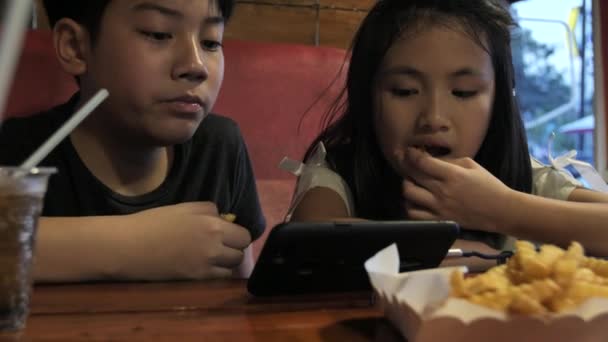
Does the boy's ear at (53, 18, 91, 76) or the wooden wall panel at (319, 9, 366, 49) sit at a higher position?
the boy's ear at (53, 18, 91, 76)

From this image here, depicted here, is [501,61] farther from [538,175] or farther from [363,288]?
[363,288]

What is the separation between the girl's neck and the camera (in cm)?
115

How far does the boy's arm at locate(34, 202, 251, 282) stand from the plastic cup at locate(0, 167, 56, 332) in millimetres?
248

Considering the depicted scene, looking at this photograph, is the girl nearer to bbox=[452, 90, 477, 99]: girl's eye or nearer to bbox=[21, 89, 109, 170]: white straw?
bbox=[452, 90, 477, 99]: girl's eye

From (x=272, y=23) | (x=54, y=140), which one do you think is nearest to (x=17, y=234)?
(x=54, y=140)

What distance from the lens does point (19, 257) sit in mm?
456

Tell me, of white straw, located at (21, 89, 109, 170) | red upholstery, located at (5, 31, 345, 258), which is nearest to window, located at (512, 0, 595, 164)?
red upholstery, located at (5, 31, 345, 258)

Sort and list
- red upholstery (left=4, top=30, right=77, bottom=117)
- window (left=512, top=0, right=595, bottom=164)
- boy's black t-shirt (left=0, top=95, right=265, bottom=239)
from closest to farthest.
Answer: boy's black t-shirt (left=0, top=95, right=265, bottom=239) < red upholstery (left=4, top=30, right=77, bottom=117) < window (left=512, top=0, right=595, bottom=164)

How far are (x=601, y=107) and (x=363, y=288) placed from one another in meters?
1.96

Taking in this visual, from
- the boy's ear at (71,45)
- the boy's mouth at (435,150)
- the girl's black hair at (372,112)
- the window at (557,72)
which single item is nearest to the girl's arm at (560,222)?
the boy's mouth at (435,150)

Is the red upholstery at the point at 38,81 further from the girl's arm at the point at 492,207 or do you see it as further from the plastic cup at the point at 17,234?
the plastic cup at the point at 17,234

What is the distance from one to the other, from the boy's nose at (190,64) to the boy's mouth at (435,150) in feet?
1.22

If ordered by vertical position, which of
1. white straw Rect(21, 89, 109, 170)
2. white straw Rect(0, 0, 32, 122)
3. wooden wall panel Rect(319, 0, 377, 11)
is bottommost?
wooden wall panel Rect(319, 0, 377, 11)

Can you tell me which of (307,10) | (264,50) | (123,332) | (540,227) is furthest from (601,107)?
(123,332)
